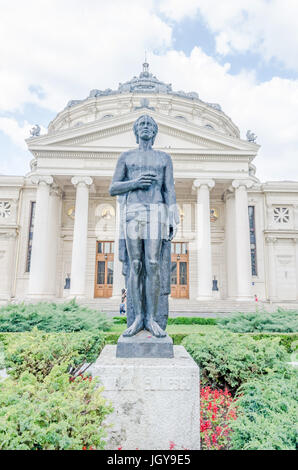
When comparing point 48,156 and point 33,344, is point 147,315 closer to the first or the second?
point 33,344

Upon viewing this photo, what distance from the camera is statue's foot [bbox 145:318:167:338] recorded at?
4.50 meters

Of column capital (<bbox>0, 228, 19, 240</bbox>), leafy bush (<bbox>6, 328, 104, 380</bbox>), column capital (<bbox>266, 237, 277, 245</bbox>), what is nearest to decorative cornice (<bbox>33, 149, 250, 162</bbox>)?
column capital (<bbox>0, 228, 19, 240</bbox>)

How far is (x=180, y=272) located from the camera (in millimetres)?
33469

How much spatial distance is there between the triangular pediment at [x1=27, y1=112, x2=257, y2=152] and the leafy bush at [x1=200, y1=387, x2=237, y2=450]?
25.2 meters

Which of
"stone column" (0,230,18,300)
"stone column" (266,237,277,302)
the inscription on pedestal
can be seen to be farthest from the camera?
"stone column" (266,237,277,302)

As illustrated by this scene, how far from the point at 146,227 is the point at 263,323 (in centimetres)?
1012

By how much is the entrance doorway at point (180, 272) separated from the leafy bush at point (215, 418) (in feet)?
90.2

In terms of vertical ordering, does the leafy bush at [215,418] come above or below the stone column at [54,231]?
below

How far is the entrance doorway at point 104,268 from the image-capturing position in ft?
107

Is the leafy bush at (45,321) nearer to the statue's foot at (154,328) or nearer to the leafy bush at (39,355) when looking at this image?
the leafy bush at (39,355)

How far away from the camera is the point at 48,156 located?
92.7 feet

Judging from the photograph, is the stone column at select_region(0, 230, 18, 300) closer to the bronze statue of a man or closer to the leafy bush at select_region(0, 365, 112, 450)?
the bronze statue of a man

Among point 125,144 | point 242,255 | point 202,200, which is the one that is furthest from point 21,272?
point 242,255

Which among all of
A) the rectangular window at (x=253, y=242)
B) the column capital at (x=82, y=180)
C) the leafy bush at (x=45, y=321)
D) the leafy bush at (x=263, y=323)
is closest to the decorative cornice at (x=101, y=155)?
the column capital at (x=82, y=180)
